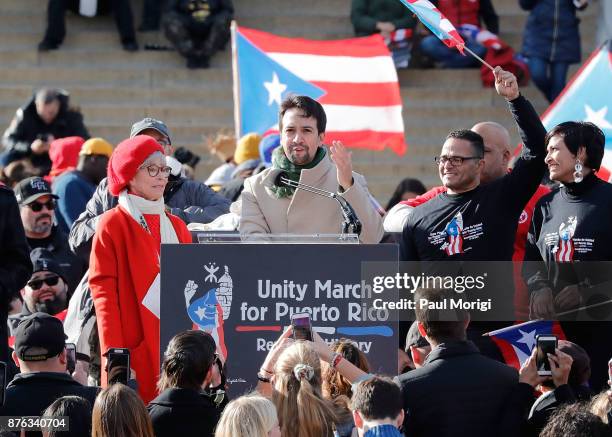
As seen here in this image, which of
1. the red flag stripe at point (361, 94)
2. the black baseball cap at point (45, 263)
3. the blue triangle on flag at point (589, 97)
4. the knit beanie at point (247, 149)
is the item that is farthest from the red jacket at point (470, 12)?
the black baseball cap at point (45, 263)

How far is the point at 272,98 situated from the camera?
12.1m

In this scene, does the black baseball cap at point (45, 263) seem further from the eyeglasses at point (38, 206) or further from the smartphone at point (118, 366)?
the smartphone at point (118, 366)

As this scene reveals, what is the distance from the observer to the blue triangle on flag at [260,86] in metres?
12.1

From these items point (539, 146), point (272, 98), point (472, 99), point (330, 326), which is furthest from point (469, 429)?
point (472, 99)

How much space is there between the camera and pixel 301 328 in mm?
6203

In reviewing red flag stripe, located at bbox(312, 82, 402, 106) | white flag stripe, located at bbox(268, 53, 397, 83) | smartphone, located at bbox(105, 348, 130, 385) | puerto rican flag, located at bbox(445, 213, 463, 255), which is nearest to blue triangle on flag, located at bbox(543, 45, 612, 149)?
red flag stripe, located at bbox(312, 82, 402, 106)

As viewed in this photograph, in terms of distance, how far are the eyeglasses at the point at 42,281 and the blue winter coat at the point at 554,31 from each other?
7.45 metres

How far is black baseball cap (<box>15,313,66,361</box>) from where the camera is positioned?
6.59 m

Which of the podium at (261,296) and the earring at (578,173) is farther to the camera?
the earring at (578,173)

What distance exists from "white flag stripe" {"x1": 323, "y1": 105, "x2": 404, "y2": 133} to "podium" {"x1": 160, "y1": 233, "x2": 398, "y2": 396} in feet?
19.7

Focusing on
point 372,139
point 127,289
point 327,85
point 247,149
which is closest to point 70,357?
point 127,289

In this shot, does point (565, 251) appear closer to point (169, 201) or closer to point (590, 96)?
point (169, 201)

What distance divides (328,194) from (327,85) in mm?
6127

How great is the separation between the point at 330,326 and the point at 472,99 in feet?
34.5
